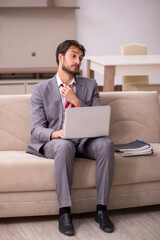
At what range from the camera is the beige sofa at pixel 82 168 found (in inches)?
92.8

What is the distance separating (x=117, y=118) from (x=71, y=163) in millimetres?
675

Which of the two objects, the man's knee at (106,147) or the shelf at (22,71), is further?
the shelf at (22,71)

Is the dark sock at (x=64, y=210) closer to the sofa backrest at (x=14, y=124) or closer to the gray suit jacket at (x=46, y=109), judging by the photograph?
the gray suit jacket at (x=46, y=109)

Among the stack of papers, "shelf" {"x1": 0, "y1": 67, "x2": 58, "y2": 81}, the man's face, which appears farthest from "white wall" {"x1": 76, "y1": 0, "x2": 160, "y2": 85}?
the stack of papers

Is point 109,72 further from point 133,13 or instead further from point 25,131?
point 133,13

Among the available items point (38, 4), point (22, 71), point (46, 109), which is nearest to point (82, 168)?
point (46, 109)

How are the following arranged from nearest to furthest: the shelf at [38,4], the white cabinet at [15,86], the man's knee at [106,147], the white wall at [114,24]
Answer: the man's knee at [106,147] < the white cabinet at [15,86] < the shelf at [38,4] < the white wall at [114,24]

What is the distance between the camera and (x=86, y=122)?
2379 mm

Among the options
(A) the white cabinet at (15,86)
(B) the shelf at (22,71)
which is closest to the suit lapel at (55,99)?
(A) the white cabinet at (15,86)

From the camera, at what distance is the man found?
2.31 meters

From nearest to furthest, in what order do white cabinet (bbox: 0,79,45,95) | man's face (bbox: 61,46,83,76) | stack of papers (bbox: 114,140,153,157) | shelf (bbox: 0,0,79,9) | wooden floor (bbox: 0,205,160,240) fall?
wooden floor (bbox: 0,205,160,240) → stack of papers (bbox: 114,140,153,157) → man's face (bbox: 61,46,83,76) → white cabinet (bbox: 0,79,45,95) → shelf (bbox: 0,0,79,9)

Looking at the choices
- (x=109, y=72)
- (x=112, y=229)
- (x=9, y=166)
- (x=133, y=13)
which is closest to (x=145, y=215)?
(x=112, y=229)

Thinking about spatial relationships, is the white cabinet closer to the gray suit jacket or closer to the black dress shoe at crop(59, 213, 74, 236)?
the gray suit jacket

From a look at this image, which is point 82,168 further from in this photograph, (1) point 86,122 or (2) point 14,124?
(2) point 14,124
